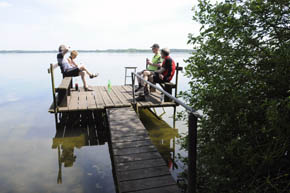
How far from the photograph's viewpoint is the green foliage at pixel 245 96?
2.11m

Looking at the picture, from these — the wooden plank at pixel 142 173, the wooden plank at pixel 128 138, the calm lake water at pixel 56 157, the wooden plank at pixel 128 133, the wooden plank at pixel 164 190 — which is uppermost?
the wooden plank at pixel 128 133

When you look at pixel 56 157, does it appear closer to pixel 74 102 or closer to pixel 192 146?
pixel 74 102

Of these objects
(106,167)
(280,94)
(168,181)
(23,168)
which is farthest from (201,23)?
(23,168)

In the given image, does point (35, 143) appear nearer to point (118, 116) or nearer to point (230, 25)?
point (118, 116)

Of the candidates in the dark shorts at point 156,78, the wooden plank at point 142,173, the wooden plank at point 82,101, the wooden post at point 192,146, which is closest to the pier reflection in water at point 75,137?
the wooden plank at point 82,101

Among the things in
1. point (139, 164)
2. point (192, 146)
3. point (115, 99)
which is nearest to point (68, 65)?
point (115, 99)

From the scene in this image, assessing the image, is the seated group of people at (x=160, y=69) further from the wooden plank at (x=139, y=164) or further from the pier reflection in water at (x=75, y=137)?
the wooden plank at (x=139, y=164)

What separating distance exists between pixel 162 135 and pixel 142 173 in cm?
383

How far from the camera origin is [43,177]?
15.9ft

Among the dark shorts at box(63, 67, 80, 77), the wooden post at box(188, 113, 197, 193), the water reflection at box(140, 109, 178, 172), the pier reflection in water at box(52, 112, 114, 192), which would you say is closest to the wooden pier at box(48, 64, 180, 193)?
the pier reflection in water at box(52, 112, 114, 192)

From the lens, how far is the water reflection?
5.96 metres

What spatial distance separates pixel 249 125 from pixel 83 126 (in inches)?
255

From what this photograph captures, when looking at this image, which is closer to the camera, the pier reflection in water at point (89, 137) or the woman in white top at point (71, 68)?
the pier reflection in water at point (89, 137)

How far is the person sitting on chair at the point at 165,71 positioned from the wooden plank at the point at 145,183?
4.04 m
